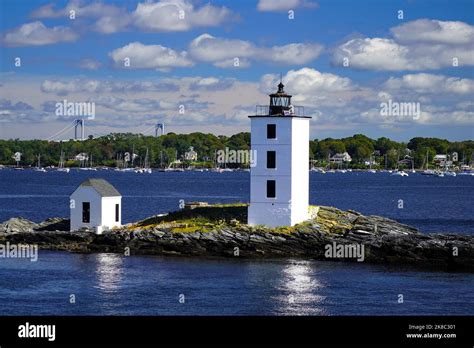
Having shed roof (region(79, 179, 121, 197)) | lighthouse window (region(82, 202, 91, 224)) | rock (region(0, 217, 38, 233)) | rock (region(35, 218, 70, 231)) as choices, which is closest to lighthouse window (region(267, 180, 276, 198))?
shed roof (region(79, 179, 121, 197))

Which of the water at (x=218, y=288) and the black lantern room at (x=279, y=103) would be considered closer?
the water at (x=218, y=288)

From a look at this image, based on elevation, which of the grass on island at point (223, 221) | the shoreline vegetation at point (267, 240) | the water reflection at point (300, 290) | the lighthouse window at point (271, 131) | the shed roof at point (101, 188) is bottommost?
the water reflection at point (300, 290)

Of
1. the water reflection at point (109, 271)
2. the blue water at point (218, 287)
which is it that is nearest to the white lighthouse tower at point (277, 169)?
the blue water at point (218, 287)

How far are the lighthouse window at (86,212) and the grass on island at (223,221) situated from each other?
246 cm

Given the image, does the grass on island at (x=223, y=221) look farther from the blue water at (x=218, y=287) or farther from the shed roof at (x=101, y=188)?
the blue water at (x=218, y=287)

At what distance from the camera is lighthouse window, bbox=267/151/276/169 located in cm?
4766

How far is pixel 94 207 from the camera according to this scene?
49688mm

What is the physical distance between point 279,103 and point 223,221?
723cm

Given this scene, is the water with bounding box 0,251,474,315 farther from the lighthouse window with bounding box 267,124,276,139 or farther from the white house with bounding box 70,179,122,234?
the lighthouse window with bounding box 267,124,276,139

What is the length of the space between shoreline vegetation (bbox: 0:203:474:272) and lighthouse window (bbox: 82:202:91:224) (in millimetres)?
891

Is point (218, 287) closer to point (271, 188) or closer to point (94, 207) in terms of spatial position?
point (271, 188)

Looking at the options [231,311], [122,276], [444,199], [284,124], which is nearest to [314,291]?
[231,311]

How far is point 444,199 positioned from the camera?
368ft

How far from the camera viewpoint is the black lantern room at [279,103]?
48219 mm
